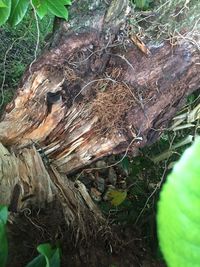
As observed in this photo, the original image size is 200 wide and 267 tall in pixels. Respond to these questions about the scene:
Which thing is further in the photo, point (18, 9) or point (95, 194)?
point (95, 194)

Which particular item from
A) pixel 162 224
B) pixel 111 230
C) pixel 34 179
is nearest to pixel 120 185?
pixel 111 230

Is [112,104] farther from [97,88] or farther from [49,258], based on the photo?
[49,258]

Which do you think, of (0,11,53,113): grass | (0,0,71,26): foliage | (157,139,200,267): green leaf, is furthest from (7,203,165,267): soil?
(157,139,200,267): green leaf

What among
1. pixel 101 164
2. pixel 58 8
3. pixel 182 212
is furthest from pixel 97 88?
pixel 182 212

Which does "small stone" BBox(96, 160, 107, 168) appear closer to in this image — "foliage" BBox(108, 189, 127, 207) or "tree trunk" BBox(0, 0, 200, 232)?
"foliage" BBox(108, 189, 127, 207)

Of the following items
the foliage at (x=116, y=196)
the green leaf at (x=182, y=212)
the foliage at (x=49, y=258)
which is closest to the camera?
the green leaf at (x=182, y=212)

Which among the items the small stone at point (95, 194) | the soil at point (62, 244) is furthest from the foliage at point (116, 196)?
the soil at point (62, 244)

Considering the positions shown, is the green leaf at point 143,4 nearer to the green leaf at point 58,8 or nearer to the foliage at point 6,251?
the green leaf at point 58,8

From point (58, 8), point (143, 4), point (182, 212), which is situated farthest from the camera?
point (143, 4)
